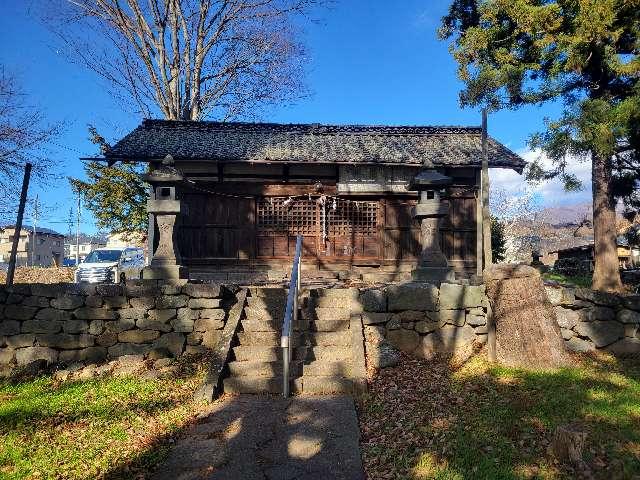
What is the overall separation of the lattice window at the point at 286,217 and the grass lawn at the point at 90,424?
582cm

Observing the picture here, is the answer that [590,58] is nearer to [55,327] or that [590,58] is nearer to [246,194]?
[246,194]

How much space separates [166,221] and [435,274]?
5.29m

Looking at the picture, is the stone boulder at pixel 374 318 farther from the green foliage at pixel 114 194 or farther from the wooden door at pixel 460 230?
the green foliage at pixel 114 194

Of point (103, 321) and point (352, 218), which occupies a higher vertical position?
point (352, 218)

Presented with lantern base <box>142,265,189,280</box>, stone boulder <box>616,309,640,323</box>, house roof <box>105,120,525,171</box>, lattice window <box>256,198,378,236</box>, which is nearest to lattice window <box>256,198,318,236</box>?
lattice window <box>256,198,378,236</box>

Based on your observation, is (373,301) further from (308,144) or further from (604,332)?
(308,144)

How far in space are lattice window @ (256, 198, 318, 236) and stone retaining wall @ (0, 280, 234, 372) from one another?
458 cm

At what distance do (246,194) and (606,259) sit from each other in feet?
33.5

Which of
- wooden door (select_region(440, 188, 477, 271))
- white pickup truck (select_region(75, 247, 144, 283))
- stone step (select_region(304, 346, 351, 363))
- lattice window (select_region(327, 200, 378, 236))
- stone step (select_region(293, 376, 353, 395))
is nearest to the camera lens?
stone step (select_region(293, 376, 353, 395))

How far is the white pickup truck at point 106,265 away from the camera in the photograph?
50.0 ft

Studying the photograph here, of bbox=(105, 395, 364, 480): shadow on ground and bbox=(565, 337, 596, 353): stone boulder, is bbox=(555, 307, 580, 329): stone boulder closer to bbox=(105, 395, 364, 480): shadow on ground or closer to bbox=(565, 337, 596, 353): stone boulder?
bbox=(565, 337, 596, 353): stone boulder

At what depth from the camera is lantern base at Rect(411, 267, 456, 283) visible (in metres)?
7.89

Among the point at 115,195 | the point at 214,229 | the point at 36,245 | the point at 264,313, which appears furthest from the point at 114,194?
the point at 36,245

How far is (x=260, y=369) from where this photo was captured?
231 inches
